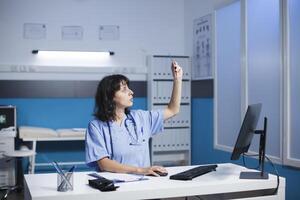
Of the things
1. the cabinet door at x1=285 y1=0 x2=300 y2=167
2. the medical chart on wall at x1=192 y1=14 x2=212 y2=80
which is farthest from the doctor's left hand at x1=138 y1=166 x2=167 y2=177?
the medical chart on wall at x1=192 y1=14 x2=212 y2=80

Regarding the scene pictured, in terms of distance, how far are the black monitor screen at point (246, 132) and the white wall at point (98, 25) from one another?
10.1 feet

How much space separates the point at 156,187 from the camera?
1.93 m

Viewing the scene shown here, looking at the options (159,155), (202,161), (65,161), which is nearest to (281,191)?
(202,161)

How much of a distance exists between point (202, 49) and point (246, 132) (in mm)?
2710

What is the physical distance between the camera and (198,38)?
15.9ft

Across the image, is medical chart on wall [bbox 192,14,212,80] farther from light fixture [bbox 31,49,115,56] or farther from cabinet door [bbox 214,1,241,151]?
light fixture [bbox 31,49,115,56]

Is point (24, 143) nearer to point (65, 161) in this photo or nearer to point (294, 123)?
point (65, 161)

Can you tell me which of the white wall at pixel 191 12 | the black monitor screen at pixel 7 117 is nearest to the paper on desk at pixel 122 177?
the black monitor screen at pixel 7 117

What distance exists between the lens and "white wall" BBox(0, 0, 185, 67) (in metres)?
4.71

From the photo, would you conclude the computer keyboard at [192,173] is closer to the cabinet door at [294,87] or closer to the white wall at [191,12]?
the cabinet door at [294,87]

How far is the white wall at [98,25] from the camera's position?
4711 mm

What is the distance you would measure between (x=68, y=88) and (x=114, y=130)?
2618mm

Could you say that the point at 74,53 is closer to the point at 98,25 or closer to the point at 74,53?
the point at 74,53

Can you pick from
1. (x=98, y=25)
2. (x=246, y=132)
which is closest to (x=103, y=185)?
(x=246, y=132)
